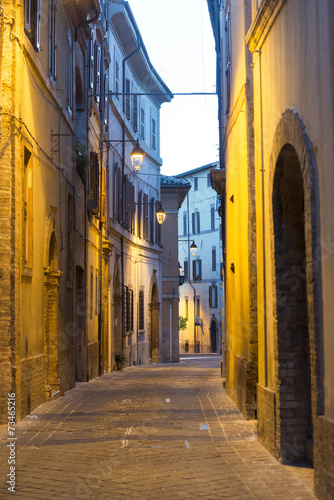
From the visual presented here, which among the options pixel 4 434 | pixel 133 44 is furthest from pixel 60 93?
pixel 133 44

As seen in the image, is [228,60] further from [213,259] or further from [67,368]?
[213,259]

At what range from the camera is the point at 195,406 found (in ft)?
43.0

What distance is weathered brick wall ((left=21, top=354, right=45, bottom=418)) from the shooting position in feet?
37.9

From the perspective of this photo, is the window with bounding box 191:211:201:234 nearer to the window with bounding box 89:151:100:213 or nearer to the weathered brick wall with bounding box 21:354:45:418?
the window with bounding box 89:151:100:213

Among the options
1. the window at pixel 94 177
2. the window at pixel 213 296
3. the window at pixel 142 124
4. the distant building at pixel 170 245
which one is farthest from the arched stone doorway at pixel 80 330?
the window at pixel 213 296

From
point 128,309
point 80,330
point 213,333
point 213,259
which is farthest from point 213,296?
point 80,330

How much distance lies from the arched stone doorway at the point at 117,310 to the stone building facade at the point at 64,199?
45mm

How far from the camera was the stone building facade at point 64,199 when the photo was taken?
1109 cm

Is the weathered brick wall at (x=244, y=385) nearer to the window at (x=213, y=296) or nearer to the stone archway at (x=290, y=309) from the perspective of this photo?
the stone archway at (x=290, y=309)

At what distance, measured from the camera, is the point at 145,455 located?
849 centimetres

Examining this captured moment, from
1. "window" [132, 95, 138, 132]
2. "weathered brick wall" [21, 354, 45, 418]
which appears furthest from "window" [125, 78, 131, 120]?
"weathered brick wall" [21, 354, 45, 418]

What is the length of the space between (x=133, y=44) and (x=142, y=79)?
3.90 meters

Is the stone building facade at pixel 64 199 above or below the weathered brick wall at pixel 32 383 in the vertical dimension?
above

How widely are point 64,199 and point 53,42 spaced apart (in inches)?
127
